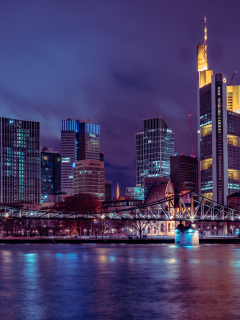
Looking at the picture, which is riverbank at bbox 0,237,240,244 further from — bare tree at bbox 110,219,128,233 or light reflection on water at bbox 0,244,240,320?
light reflection on water at bbox 0,244,240,320

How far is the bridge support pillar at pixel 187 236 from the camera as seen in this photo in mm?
118375

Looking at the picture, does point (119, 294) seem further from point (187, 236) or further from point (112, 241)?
point (112, 241)

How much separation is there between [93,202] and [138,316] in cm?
16860

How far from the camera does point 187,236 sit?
120 meters

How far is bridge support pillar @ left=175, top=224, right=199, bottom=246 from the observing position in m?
118

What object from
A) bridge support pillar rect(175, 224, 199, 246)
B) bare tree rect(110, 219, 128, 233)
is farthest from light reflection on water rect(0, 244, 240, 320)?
bare tree rect(110, 219, 128, 233)

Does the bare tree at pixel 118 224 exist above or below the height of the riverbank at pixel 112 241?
above

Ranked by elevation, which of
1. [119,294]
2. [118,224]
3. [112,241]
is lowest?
[112,241]

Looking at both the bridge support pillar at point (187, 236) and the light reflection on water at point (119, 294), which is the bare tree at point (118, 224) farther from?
the light reflection on water at point (119, 294)

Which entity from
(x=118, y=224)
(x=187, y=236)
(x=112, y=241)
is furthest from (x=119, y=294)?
(x=118, y=224)

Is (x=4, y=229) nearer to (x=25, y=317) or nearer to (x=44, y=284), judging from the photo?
(x=44, y=284)

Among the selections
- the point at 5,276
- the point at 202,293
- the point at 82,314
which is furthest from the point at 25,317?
the point at 5,276

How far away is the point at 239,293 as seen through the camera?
1147 inches

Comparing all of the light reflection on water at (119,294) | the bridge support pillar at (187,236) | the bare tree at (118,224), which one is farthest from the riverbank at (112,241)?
the light reflection on water at (119,294)
